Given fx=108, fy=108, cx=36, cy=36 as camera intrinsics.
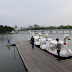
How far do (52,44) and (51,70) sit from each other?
22.4 feet

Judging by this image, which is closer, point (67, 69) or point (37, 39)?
point (67, 69)

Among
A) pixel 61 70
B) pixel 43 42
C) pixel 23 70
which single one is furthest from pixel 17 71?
pixel 43 42

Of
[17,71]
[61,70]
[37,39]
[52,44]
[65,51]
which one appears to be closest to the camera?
[61,70]

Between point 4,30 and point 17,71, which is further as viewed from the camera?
point 4,30

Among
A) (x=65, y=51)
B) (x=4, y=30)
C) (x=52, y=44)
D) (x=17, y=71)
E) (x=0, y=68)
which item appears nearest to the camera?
(x=17, y=71)

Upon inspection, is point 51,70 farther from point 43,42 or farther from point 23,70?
point 43,42

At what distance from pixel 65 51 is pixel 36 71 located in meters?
4.90

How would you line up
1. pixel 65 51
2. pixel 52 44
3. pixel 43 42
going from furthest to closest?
pixel 43 42 < pixel 52 44 < pixel 65 51

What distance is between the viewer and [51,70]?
7684 millimetres

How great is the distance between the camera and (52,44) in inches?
563

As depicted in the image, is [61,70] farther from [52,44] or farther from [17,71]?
[52,44]

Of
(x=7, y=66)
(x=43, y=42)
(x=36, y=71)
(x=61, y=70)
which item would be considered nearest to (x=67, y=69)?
(x=61, y=70)

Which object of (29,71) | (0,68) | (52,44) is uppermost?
(52,44)

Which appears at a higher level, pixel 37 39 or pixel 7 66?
pixel 37 39
